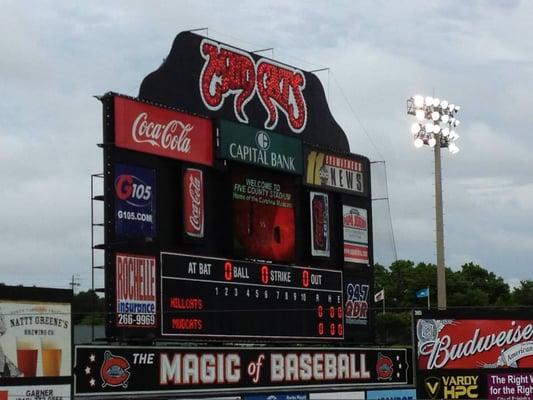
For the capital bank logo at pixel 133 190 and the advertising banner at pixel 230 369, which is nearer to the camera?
the advertising banner at pixel 230 369

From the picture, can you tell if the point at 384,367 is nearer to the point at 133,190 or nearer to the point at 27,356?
the point at 133,190

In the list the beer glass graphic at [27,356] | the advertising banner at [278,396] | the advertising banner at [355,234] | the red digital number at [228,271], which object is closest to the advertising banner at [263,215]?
the red digital number at [228,271]

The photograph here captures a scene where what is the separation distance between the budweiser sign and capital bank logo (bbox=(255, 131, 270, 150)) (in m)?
1.76

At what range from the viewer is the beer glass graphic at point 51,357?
17688mm

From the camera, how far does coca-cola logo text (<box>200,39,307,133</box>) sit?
21.9 m

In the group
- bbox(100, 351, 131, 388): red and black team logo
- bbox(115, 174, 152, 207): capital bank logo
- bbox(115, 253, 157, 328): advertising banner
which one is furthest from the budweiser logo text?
bbox(100, 351, 131, 388): red and black team logo

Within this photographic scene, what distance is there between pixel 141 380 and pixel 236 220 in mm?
3637

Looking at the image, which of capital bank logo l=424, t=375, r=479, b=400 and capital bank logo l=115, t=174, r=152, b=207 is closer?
Answer: capital bank logo l=115, t=174, r=152, b=207

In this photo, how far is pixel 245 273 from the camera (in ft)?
71.2

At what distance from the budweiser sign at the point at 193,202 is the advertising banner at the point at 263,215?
936mm

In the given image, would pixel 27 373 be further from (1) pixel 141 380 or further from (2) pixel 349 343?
(2) pixel 349 343

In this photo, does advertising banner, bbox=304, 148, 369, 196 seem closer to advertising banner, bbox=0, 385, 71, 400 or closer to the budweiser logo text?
the budweiser logo text

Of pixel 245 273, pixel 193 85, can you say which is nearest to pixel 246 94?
pixel 193 85

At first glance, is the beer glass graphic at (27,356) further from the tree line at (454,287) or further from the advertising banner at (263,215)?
the tree line at (454,287)
